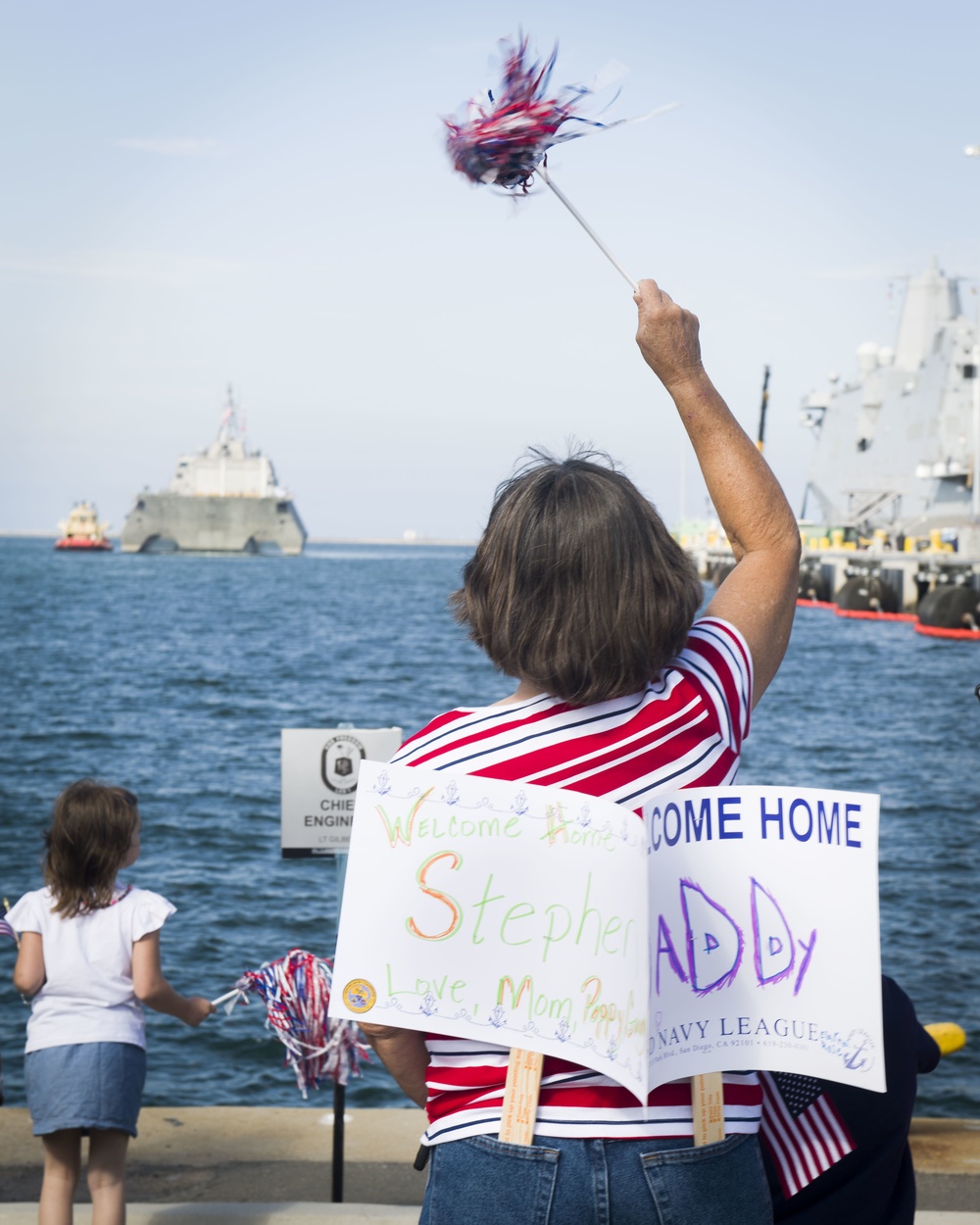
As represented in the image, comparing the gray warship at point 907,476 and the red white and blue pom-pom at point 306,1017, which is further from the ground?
the gray warship at point 907,476

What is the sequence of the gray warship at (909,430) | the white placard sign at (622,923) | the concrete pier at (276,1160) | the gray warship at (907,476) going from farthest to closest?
the gray warship at (909,430) < the gray warship at (907,476) < the concrete pier at (276,1160) < the white placard sign at (622,923)

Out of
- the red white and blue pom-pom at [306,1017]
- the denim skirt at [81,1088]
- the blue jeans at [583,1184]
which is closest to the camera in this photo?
the blue jeans at [583,1184]

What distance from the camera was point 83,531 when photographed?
138m

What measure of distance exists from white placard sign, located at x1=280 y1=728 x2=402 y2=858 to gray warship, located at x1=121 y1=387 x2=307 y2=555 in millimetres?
119306

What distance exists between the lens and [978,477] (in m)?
45.4

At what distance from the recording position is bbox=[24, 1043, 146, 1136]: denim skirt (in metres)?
3.18

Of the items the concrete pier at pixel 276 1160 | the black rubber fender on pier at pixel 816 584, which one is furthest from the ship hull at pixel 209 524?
the concrete pier at pixel 276 1160

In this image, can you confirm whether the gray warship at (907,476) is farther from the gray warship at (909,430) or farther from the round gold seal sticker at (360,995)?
the round gold seal sticker at (360,995)

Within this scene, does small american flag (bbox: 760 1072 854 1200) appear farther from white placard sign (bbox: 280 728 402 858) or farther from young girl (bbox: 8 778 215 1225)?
white placard sign (bbox: 280 728 402 858)

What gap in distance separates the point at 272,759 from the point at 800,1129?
1771cm

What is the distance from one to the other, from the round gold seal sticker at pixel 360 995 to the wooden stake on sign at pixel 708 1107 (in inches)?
16.1

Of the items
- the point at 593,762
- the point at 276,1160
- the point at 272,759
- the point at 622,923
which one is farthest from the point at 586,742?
the point at 272,759

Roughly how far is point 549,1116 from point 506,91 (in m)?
1.44

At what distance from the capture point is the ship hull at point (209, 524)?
399ft
